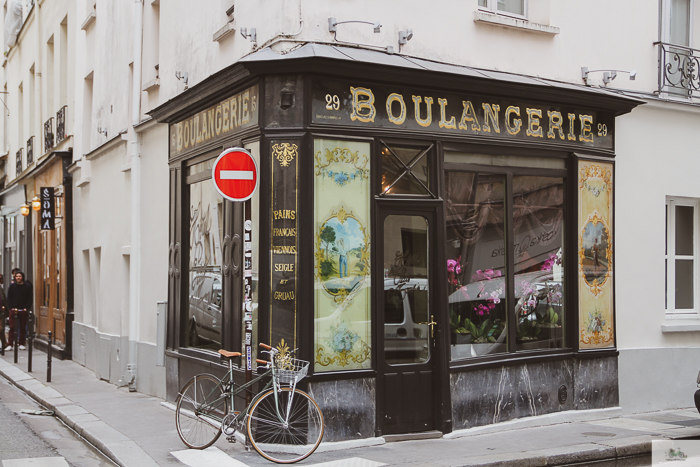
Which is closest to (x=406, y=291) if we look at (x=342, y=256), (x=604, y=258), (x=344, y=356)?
(x=342, y=256)

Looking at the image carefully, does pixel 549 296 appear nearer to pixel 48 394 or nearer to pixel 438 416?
pixel 438 416

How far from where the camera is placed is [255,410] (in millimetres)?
7805

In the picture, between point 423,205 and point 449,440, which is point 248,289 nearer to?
point 423,205

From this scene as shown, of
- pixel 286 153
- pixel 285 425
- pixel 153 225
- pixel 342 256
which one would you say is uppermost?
pixel 286 153

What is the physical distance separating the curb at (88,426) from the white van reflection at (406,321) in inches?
110

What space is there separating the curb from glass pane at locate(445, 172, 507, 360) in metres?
3.69

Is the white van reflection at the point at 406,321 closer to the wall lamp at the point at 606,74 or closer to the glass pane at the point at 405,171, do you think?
the glass pane at the point at 405,171

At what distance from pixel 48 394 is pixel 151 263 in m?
2.48

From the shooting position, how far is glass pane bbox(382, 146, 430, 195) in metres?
8.85

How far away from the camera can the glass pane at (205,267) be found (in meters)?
10.0

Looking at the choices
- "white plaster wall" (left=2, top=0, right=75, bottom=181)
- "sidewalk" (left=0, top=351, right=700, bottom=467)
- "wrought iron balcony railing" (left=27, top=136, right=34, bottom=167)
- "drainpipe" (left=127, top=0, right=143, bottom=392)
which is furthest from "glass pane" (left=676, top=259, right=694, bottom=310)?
"wrought iron balcony railing" (left=27, top=136, right=34, bottom=167)

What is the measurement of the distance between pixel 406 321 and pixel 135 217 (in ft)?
18.8

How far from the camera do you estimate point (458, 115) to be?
30.4 feet

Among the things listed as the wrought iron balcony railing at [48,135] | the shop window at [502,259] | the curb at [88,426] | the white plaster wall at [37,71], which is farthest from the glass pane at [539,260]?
the wrought iron balcony railing at [48,135]
